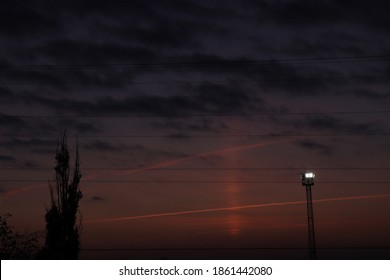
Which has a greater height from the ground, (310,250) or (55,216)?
(55,216)

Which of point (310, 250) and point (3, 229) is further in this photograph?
point (310, 250)

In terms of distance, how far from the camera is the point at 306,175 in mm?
48969
